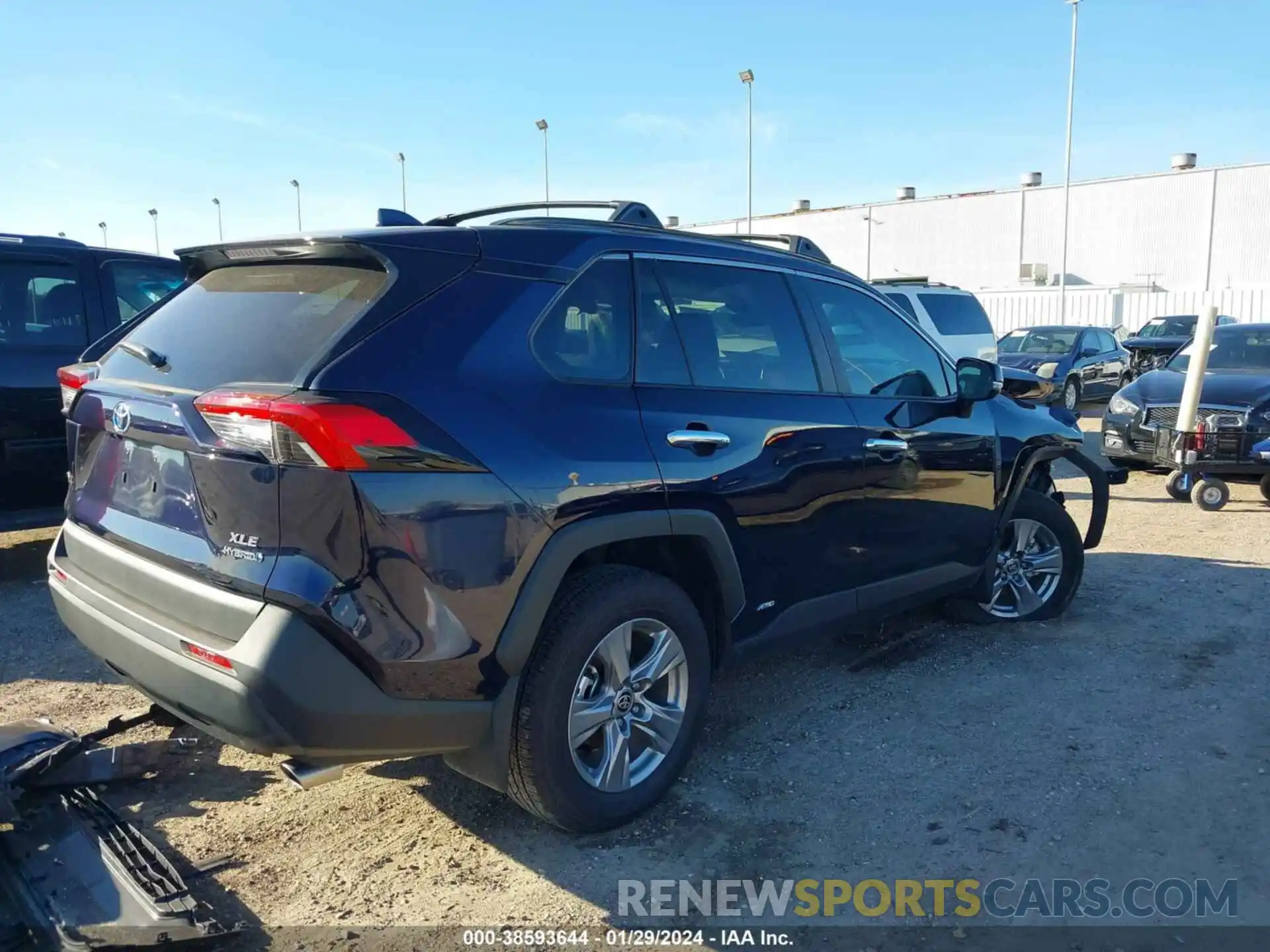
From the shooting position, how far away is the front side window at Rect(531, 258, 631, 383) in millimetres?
2906

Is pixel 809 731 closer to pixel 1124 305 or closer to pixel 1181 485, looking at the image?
pixel 1181 485

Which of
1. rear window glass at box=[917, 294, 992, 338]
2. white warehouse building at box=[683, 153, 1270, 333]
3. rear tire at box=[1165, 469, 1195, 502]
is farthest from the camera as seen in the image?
white warehouse building at box=[683, 153, 1270, 333]

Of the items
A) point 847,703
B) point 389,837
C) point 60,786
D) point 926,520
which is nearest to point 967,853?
point 847,703

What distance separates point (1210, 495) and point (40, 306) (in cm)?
904

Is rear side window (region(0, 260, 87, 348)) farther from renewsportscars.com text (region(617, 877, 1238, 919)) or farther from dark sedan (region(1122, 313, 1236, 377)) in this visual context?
dark sedan (region(1122, 313, 1236, 377))

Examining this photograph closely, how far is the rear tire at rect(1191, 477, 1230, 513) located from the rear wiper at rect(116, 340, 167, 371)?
27.7 feet

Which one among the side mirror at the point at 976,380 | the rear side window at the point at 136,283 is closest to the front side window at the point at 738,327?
the side mirror at the point at 976,380

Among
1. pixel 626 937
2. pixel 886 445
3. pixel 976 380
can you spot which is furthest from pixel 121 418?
pixel 976 380

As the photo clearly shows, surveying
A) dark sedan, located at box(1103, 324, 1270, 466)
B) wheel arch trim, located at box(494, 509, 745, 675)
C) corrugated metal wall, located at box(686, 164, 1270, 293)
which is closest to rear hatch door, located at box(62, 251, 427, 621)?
wheel arch trim, located at box(494, 509, 745, 675)

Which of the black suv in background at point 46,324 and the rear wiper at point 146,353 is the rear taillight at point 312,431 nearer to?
the rear wiper at point 146,353

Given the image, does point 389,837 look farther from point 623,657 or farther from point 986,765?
point 986,765

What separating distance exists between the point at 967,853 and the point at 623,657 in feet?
4.11

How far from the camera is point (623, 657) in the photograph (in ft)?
10.1

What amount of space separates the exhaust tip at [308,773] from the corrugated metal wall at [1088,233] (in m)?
34.7
